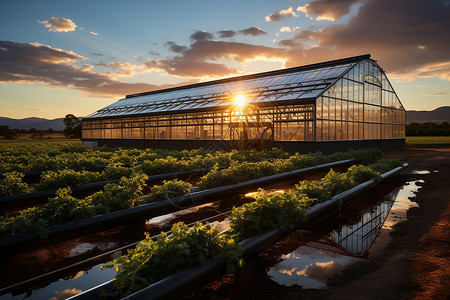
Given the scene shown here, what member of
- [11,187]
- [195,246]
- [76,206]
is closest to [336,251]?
[195,246]

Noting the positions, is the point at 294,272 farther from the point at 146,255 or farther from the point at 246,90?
the point at 246,90

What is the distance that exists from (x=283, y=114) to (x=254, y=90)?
304 inches

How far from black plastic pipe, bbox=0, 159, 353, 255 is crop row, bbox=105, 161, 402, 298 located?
1.85m

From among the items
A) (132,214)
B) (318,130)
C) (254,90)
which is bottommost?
(132,214)

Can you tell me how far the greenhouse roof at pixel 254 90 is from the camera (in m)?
24.5

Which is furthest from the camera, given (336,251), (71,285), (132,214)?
(132,214)

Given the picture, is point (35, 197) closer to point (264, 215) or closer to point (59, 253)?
point (59, 253)

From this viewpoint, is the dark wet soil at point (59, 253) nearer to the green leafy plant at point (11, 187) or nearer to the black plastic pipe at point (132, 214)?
the black plastic pipe at point (132, 214)

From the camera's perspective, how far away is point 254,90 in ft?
99.3

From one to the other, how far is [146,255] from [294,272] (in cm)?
234

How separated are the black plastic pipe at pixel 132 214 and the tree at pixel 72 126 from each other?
77321 millimetres

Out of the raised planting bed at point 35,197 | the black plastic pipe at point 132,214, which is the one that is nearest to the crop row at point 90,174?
the raised planting bed at point 35,197

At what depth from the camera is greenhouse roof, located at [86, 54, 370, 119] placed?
80.5 feet

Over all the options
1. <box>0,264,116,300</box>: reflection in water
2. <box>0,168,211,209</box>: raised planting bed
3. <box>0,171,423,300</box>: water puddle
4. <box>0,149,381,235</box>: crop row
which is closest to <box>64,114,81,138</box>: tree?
<box>0,168,211,209</box>: raised planting bed
